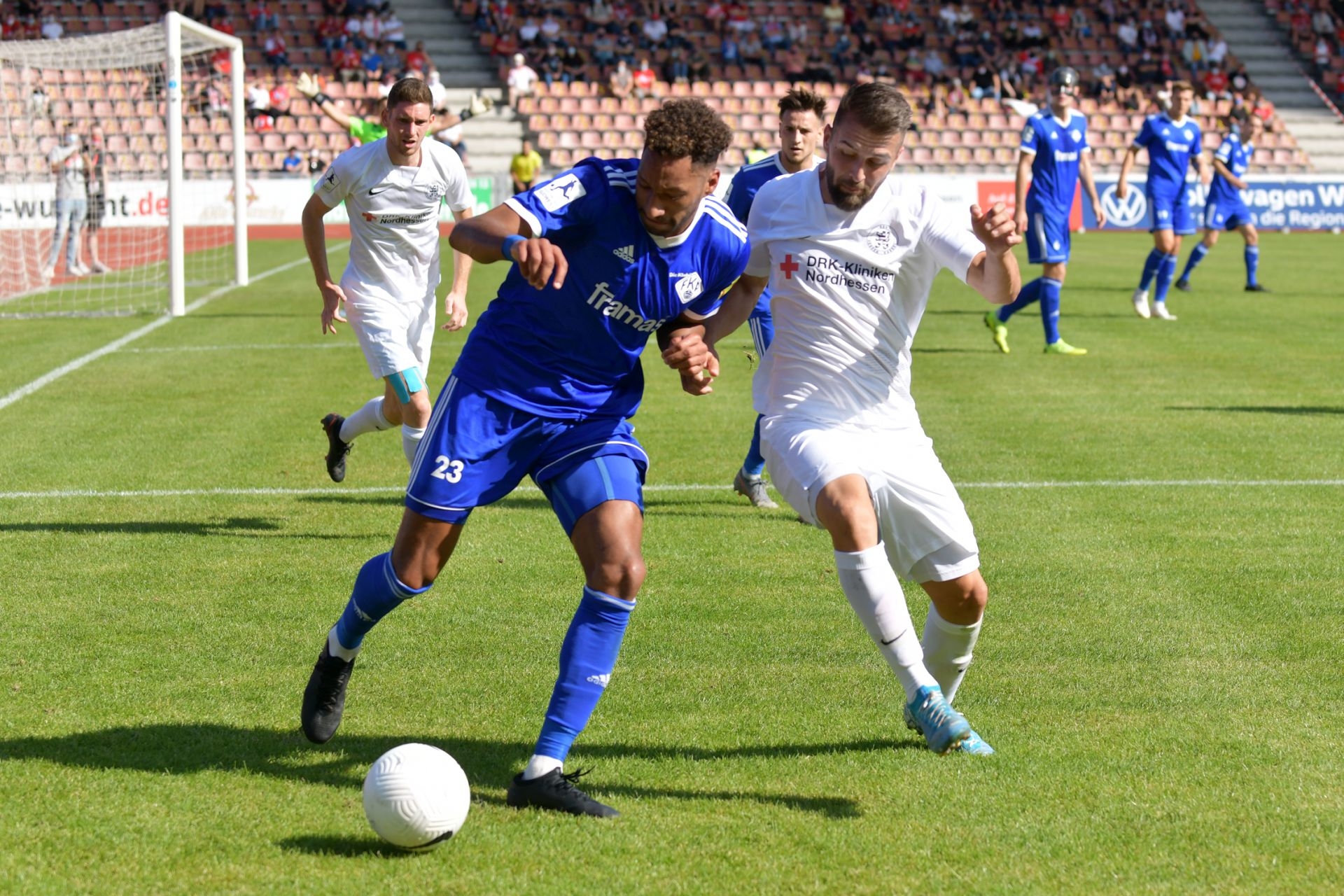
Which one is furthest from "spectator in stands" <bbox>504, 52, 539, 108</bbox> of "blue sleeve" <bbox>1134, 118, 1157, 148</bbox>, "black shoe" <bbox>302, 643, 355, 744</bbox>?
"black shoe" <bbox>302, 643, 355, 744</bbox>

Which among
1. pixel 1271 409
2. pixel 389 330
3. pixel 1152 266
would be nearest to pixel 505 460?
pixel 389 330

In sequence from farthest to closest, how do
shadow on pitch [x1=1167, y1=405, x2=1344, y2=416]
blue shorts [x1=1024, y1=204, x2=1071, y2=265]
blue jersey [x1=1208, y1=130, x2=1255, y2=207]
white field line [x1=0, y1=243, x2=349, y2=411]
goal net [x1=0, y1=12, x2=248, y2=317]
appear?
blue jersey [x1=1208, y1=130, x2=1255, y2=207], goal net [x1=0, y1=12, x2=248, y2=317], blue shorts [x1=1024, y1=204, x2=1071, y2=265], white field line [x1=0, y1=243, x2=349, y2=411], shadow on pitch [x1=1167, y1=405, x2=1344, y2=416]

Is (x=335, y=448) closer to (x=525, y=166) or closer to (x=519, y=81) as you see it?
(x=525, y=166)

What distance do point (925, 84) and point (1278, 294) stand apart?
23112 millimetres

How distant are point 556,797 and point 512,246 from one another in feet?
4.89

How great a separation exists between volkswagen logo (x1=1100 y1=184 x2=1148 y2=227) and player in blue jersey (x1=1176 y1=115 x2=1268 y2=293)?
15.1 metres

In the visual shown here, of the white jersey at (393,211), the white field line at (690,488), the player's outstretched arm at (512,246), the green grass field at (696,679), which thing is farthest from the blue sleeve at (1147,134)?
the player's outstretched arm at (512,246)

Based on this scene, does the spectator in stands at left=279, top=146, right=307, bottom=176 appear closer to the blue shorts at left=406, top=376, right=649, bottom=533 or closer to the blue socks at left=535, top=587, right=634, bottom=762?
the blue shorts at left=406, top=376, right=649, bottom=533

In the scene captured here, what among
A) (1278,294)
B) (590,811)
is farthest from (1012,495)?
(1278,294)

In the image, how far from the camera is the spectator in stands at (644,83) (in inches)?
1560

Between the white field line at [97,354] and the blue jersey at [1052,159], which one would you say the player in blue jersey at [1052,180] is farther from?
the white field line at [97,354]

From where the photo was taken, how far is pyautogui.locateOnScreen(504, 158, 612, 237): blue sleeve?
4.15 metres

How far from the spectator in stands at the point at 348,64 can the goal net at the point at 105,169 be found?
39.2 ft

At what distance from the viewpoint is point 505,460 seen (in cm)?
438
